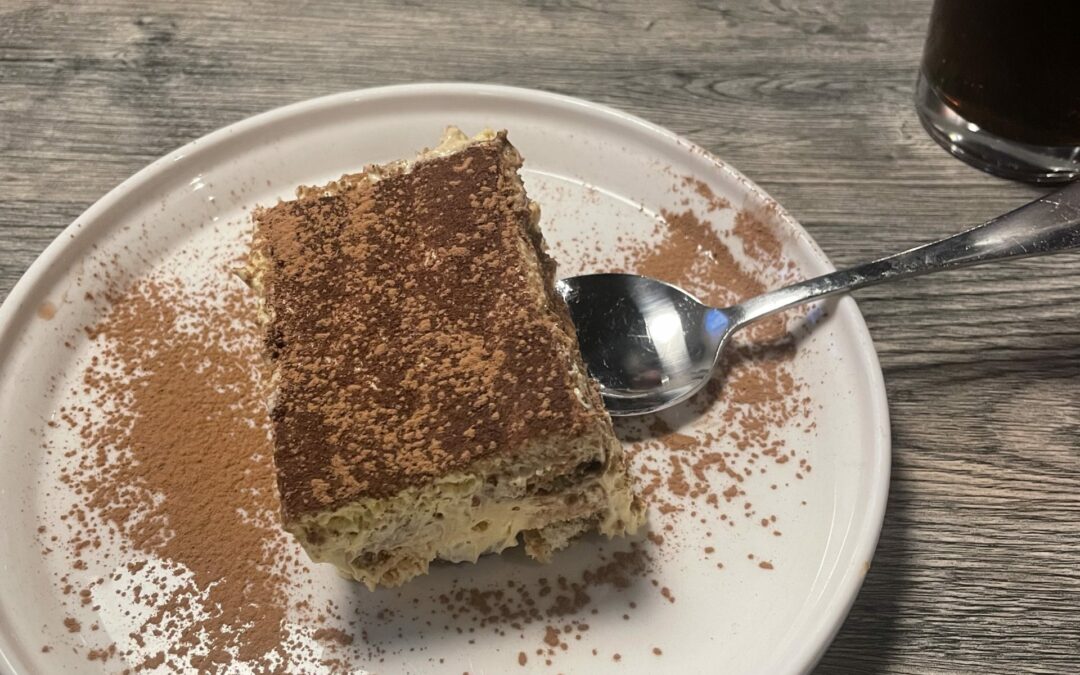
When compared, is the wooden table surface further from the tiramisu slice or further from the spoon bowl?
the tiramisu slice

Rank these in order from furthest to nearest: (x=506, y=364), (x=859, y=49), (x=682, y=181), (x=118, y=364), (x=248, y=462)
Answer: (x=859, y=49), (x=682, y=181), (x=118, y=364), (x=248, y=462), (x=506, y=364)

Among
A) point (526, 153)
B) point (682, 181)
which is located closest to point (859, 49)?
point (682, 181)

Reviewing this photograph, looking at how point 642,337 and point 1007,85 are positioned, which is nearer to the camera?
point 642,337

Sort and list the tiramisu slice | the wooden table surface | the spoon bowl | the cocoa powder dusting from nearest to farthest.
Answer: the tiramisu slice
the cocoa powder dusting
the wooden table surface
the spoon bowl

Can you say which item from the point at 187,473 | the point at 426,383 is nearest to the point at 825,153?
the point at 426,383

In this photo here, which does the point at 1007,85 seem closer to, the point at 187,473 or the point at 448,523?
the point at 448,523

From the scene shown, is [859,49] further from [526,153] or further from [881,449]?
[881,449]

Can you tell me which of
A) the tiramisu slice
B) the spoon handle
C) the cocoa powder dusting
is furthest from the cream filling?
the spoon handle
